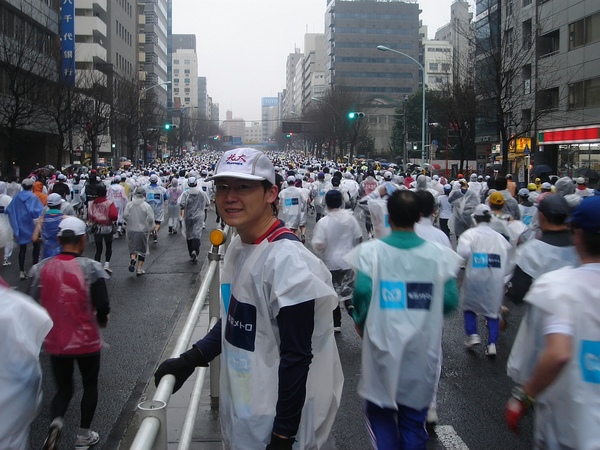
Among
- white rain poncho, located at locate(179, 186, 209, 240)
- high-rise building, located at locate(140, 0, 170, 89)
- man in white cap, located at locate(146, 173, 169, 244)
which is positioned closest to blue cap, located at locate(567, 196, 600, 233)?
white rain poncho, located at locate(179, 186, 209, 240)

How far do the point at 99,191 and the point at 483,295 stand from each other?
790 centimetres

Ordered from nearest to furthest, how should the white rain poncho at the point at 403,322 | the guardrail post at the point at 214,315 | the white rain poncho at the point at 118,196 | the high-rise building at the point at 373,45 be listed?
1. the white rain poncho at the point at 403,322
2. the guardrail post at the point at 214,315
3. the white rain poncho at the point at 118,196
4. the high-rise building at the point at 373,45

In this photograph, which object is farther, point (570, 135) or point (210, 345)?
point (570, 135)

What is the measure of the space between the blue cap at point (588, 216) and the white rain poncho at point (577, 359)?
0.17 metres

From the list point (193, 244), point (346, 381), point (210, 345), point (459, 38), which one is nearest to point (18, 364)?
point (210, 345)

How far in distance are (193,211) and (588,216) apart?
11.9m

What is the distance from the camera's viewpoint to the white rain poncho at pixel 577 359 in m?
2.70

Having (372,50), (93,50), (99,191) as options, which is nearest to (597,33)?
(99,191)

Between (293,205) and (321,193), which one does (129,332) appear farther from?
(321,193)

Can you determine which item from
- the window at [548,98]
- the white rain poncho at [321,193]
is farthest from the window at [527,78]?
the white rain poncho at [321,193]

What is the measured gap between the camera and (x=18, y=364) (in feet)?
8.52

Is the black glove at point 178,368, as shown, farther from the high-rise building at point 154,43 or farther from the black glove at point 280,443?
the high-rise building at point 154,43

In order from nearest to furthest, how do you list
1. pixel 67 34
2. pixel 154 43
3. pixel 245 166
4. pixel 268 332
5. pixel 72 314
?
pixel 268 332
pixel 245 166
pixel 72 314
pixel 67 34
pixel 154 43

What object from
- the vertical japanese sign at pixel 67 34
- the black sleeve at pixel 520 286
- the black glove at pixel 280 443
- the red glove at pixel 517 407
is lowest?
the red glove at pixel 517 407
